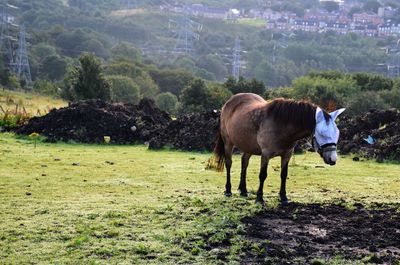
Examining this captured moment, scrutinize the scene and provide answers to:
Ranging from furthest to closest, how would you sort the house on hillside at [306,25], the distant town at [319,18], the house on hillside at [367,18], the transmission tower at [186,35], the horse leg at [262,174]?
the house on hillside at [306,25] → the house on hillside at [367,18] → the distant town at [319,18] → the transmission tower at [186,35] → the horse leg at [262,174]

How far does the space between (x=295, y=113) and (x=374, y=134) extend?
10.8 meters

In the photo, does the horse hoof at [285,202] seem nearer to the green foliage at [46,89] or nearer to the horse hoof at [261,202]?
the horse hoof at [261,202]

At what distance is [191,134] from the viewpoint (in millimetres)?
19828

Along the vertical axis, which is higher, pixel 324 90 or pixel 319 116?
pixel 319 116

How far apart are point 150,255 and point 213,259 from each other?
0.74 metres

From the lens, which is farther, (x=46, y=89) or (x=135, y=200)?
(x=46, y=89)

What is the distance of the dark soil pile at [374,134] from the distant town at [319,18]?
132 meters

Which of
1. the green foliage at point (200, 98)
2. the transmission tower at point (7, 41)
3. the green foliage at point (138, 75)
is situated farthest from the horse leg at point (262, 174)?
the transmission tower at point (7, 41)

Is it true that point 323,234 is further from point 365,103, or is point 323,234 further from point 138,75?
point 138,75

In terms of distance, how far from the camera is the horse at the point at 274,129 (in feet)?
30.2

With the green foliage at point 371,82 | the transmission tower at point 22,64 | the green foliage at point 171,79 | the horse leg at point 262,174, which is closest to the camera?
the horse leg at point 262,174

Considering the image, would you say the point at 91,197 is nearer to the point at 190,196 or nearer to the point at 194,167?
the point at 190,196

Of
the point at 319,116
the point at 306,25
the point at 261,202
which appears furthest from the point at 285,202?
the point at 306,25

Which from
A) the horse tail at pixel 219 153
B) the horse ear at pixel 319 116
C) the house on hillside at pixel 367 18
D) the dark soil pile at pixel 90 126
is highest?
the house on hillside at pixel 367 18
